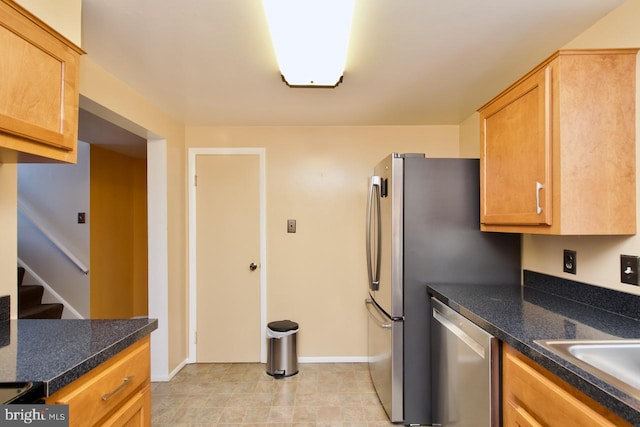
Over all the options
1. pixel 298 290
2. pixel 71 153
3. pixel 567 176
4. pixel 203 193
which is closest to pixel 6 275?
pixel 71 153

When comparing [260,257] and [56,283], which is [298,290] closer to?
[260,257]

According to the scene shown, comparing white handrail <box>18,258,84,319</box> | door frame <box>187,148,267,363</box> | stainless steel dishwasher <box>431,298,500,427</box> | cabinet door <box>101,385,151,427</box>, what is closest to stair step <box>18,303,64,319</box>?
white handrail <box>18,258,84,319</box>

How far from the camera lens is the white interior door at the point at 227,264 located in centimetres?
288

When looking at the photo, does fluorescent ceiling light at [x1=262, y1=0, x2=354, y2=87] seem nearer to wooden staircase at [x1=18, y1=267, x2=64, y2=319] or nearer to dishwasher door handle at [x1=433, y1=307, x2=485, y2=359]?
dishwasher door handle at [x1=433, y1=307, x2=485, y2=359]

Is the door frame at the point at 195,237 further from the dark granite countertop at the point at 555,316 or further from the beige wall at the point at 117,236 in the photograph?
the dark granite countertop at the point at 555,316

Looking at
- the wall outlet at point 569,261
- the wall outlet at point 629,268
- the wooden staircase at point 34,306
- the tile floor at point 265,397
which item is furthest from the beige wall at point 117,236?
the wall outlet at point 629,268

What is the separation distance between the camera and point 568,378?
2.77 ft

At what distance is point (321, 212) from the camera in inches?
115

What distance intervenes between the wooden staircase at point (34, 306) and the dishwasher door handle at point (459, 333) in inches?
129

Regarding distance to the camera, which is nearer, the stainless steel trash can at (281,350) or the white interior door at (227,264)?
the stainless steel trash can at (281,350)

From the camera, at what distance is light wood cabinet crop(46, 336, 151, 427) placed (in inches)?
34.2

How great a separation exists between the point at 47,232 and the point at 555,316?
14.6 feet

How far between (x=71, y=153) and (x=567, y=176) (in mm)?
2016

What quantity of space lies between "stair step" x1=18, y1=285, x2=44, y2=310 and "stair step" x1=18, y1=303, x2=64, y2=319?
0.26ft
